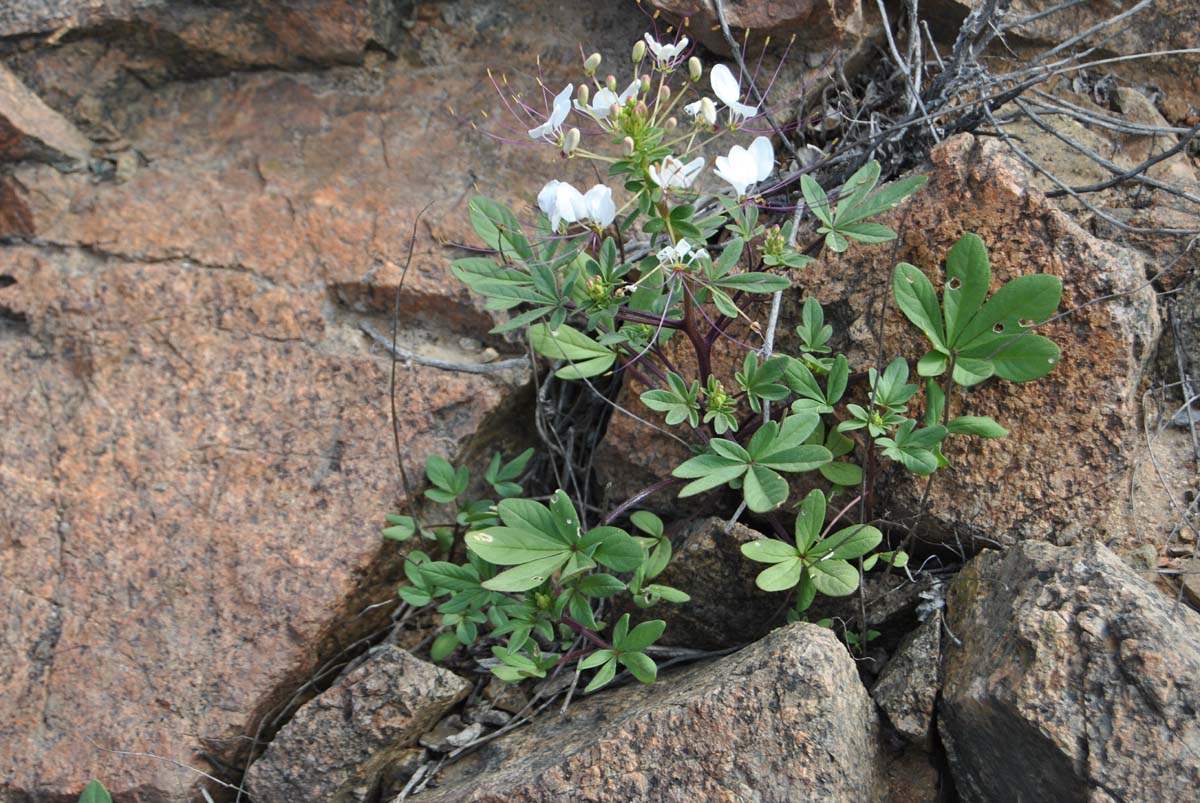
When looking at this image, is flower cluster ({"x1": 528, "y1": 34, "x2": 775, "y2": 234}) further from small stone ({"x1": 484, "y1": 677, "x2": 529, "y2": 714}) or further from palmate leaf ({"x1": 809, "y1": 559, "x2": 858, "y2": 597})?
small stone ({"x1": 484, "y1": 677, "x2": 529, "y2": 714})

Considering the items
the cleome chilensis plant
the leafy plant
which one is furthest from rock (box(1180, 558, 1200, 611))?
the leafy plant

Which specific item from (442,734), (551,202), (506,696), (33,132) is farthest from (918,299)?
(33,132)

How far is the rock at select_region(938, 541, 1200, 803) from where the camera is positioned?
1.59 meters

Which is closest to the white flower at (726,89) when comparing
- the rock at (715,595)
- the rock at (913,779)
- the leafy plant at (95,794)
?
the rock at (715,595)

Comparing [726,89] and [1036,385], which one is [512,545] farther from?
[1036,385]

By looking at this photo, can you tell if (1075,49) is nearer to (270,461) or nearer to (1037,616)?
(1037,616)

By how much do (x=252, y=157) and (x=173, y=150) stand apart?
271 millimetres

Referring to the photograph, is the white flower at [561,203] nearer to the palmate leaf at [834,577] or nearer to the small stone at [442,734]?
the palmate leaf at [834,577]

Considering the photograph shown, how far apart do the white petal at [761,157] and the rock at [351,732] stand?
4.39 ft

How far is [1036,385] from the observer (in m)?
2.15

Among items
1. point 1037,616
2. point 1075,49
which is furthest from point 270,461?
point 1075,49

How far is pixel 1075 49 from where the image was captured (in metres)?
2.85

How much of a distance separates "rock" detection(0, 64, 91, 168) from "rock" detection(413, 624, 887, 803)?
2.24 metres

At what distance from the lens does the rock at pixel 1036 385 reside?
2102mm
